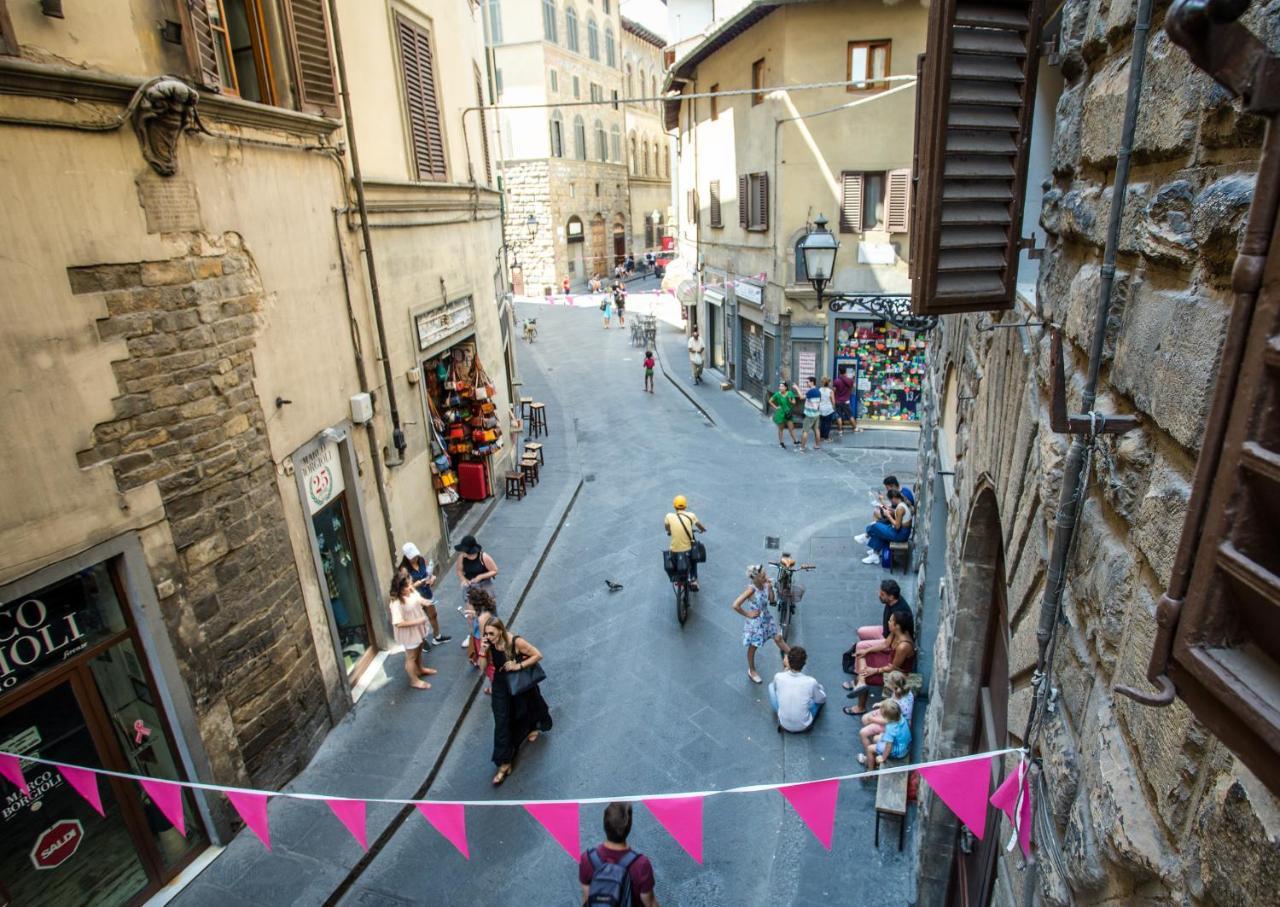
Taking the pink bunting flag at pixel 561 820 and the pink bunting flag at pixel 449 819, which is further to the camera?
the pink bunting flag at pixel 449 819

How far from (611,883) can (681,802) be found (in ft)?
2.29

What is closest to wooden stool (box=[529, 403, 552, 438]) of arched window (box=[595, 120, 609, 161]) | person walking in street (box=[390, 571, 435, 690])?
person walking in street (box=[390, 571, 435, 690])

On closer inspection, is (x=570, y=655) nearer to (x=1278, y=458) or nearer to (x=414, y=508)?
(x=414, y=508)

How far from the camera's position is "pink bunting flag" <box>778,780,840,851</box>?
412 centimetres

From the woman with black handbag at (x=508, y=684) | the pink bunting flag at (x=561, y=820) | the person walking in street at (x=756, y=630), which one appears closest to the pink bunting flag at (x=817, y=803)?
the pink bunting flag at (x=561, y=820)

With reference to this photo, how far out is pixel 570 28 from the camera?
4078 cm

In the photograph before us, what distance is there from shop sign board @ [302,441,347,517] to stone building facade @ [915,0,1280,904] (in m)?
6.12

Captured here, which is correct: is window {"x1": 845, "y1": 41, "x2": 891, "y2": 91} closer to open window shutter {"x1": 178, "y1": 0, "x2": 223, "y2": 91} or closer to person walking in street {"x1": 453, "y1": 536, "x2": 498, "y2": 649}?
person walking in street {"x1": 453, "y1": 536, "x2": 498, "y2": 649}

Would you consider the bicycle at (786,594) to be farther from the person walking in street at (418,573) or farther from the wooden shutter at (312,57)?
the wooden shutter at (312,57)

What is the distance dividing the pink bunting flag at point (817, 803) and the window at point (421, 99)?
29.7ft

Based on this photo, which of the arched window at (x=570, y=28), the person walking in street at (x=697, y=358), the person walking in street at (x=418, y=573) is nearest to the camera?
the person walking in street at (x=418, y=573)

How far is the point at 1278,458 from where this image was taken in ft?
3.49

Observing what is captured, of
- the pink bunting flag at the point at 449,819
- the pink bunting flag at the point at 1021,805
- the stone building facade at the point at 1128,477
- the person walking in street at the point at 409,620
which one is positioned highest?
the stone building facade at the point at 1128,477

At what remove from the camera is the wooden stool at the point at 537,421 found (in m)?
17.5
